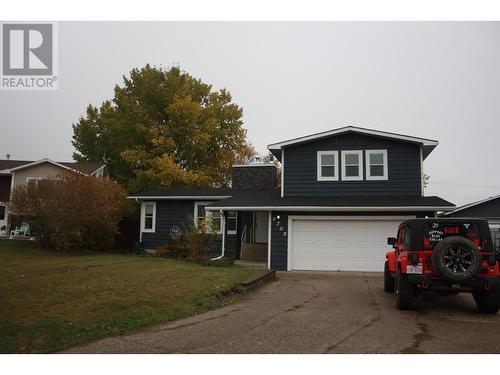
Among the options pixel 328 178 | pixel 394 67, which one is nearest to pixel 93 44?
pixel 328 178

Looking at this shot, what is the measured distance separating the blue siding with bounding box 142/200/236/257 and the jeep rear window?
1434cm

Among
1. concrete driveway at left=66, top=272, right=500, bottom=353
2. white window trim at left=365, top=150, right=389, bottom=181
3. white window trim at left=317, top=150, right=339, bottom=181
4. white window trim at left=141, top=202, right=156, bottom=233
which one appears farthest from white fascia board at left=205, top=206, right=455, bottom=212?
white window trim at left=141, top=202, right=156, bottom=233

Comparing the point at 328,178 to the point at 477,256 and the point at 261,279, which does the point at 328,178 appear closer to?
the point at 261,279

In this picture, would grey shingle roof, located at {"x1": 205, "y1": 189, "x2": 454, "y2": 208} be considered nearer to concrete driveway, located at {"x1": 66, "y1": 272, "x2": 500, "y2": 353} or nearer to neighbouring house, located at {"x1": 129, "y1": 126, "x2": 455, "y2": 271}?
neighbouring house, located at {"x1": 129, "y1": 126, "x2": 455, "y2": 271}

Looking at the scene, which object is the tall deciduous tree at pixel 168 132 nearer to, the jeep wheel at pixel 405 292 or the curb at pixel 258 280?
the curb at pixel 258 280

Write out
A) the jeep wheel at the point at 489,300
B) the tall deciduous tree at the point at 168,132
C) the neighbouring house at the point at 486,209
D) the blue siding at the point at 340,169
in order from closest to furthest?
the jeep wheel at the point at 489,300 → the blue siding at the point at 340,169 → the neighbouring house at the point at 486,209 → the tall deciduous tree at the point at 168,132

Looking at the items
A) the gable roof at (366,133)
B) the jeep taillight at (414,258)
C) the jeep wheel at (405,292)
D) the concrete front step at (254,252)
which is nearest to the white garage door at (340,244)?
the concrete front step at (254,252)

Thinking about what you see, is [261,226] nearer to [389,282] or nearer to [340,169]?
[340,169]

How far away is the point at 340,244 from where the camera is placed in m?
17.2

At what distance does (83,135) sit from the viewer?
129 ft

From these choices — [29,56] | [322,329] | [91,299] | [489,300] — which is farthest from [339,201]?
[29,56]

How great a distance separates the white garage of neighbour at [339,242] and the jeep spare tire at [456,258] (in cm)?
857

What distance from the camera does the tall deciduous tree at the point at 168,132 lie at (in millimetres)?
31500

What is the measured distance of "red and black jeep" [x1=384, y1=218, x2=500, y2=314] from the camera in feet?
26.9
